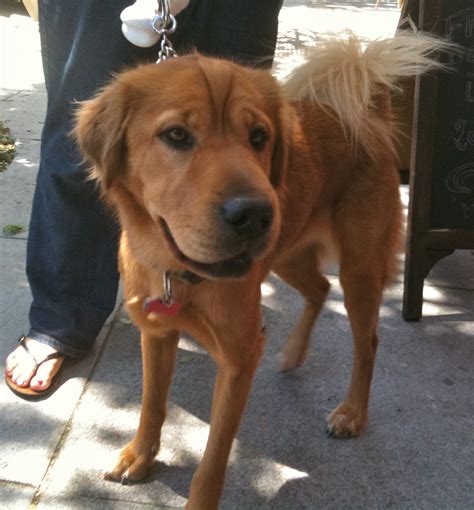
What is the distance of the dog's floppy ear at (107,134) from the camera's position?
241 cm

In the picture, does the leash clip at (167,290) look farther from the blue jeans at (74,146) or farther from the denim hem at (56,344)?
the denim hem at (56,344)

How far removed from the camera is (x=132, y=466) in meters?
2.78

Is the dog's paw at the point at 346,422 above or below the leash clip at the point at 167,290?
below

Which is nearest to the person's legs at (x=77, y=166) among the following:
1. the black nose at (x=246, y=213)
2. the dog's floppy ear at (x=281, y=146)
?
the dog's floppy ear at (x=281, y=146)

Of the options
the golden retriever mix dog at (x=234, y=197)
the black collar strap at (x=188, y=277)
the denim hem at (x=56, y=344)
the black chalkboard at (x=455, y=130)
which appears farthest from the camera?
the black chalkboard at (x=455, y=130)

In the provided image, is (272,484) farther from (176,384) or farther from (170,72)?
(170,72)

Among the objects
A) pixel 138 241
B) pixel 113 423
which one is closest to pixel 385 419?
pixel 113 423

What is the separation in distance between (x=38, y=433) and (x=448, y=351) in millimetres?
2214

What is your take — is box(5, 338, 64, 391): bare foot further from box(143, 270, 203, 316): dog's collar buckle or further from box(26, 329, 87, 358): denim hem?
box(143, 270, 203, 316): dog's collar buckle

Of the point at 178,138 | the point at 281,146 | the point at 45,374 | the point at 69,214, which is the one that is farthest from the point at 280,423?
the point at 178,138

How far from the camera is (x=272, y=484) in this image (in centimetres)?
282

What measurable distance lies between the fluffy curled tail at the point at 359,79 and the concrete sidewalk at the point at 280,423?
1.26 feet

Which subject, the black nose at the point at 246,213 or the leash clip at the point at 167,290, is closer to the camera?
the black nose at the point at 246,213

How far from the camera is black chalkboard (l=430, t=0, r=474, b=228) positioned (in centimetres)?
366
